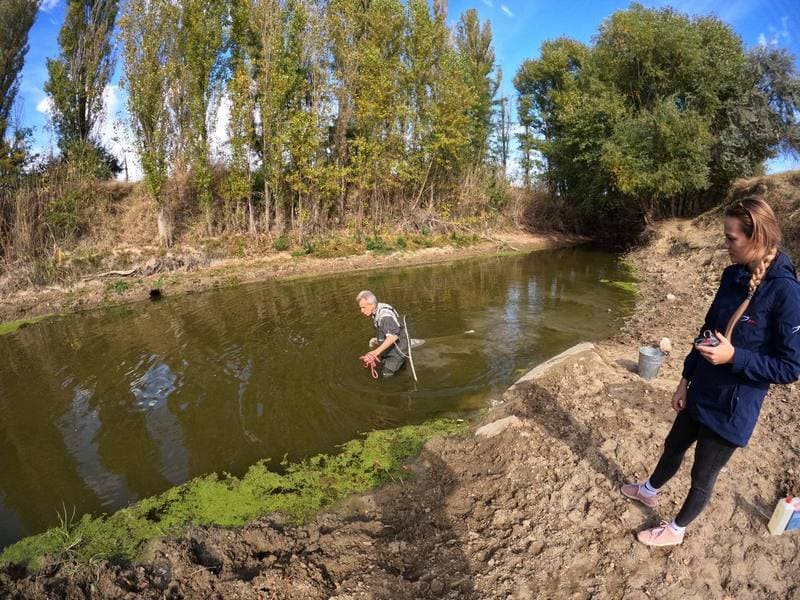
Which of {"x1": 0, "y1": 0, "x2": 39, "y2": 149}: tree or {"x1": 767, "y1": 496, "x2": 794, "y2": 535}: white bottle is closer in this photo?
{"x1": 767, "y1": 496, "x2": 794, "y2": 535}: white bottle

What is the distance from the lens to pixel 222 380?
774 centimetres

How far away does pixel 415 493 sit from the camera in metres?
4.30

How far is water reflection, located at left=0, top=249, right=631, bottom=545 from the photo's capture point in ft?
17.8

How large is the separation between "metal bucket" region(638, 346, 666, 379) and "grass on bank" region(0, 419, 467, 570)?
2.61 m

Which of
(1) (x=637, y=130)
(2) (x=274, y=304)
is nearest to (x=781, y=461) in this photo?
(2) (x=274, y=304)

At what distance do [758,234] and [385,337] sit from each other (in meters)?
5.27

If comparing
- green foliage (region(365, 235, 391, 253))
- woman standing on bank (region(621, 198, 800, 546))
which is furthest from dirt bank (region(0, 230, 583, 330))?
woman standing on bank (region(621, 198, 800, 546))

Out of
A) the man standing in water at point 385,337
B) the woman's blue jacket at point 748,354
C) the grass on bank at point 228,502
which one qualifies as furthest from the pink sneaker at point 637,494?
the man standing in water at point 385,337

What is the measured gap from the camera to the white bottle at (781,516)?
3082mm

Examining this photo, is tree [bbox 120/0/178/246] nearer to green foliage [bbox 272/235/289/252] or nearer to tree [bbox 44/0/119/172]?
tree [bbox 44/0/119/172]

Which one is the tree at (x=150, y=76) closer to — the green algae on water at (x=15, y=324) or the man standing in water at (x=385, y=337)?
the green algae on water at (x=15, y=324)

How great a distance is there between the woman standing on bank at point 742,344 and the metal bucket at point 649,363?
3267 millimetres

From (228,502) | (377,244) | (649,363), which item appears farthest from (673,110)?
(228,502)

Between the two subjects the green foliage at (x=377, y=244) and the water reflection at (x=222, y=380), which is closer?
the water reflection at (x=222, y=380)
